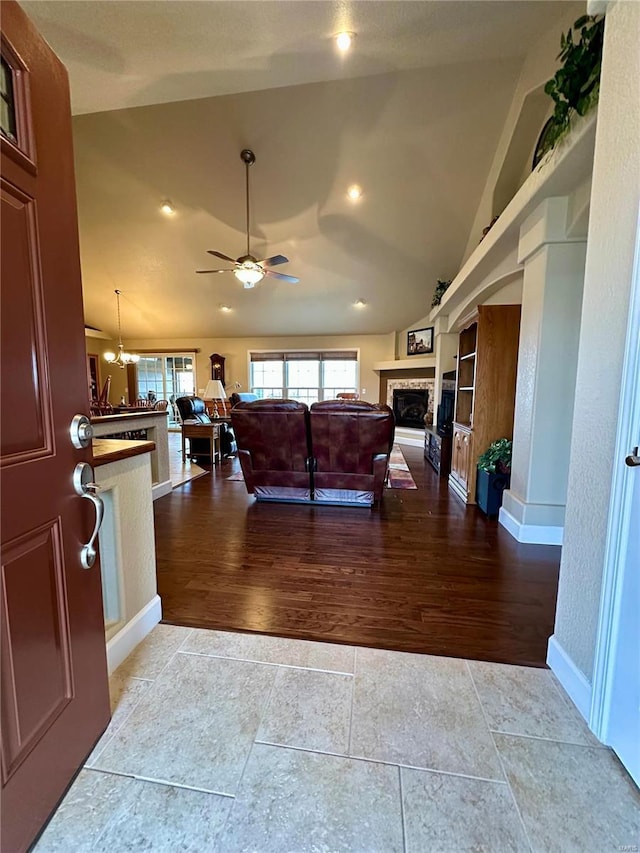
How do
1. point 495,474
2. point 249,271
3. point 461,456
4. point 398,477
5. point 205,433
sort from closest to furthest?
point 495,474, point 461,456, point 249,271, point 398,477, point 205,433

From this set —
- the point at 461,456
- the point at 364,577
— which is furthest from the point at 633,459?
the point at 461,456

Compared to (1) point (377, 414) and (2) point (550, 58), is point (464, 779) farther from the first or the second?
(2) point (550, 58)

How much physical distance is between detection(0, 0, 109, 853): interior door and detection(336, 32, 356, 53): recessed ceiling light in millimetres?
1960

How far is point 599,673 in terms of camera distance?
113cm

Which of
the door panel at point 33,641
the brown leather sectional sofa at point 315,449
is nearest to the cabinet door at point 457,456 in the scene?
the brown leather sectional sofa at point 315,449

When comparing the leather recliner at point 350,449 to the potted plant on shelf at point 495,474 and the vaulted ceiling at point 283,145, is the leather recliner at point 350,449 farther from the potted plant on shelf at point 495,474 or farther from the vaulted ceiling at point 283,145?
the vaulted ceiling at point 283,145

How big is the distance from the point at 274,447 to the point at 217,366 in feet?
21.5

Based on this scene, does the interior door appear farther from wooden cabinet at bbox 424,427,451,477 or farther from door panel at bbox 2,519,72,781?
wooden cabinet at bbox 424,427,451,477

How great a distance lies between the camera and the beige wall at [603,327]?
3.62ft

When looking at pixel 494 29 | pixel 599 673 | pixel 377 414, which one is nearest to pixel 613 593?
pixel 599 673

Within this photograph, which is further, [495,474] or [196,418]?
[196,418]

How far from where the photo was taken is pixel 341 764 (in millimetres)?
1029

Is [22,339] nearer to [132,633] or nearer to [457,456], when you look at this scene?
[132,633]

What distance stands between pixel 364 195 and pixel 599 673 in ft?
18.1
